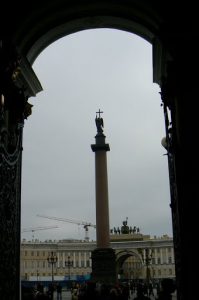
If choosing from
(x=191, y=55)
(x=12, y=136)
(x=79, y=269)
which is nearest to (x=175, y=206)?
(x=191, y=55)

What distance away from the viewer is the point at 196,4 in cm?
862

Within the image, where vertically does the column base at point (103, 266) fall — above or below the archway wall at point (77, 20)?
below

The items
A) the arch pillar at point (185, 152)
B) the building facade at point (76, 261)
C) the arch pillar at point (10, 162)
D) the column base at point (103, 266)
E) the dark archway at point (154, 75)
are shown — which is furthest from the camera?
the building facade at point (76, 261)

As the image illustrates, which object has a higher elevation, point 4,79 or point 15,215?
point 4,79

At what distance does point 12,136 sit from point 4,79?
1.37 m

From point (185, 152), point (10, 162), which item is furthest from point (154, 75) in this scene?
point (10, 162)

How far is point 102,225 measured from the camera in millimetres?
31703

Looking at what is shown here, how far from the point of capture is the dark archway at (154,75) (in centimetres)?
843

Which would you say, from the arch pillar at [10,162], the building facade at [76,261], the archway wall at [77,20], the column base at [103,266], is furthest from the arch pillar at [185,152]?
the building facade at [76,261]

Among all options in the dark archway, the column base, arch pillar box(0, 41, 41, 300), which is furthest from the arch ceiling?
the column base

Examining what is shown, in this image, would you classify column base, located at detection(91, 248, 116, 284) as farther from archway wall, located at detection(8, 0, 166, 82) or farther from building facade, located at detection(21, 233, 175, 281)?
building facade, located at detection(21, 233, 175, 281)

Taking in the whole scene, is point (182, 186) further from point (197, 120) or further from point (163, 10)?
point (163, 10)

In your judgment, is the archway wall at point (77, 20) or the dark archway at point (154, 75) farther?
the archway wall at point (77, 20)

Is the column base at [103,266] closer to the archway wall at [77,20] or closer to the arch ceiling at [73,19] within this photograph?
the archway wall at [77,20]
